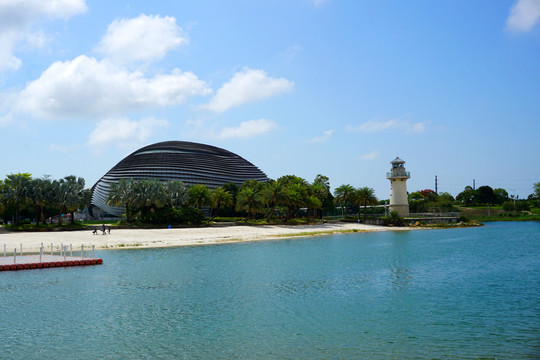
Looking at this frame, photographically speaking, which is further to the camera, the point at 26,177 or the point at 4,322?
the point at 26,177

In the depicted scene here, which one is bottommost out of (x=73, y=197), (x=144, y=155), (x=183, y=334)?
(x=183, y=334)

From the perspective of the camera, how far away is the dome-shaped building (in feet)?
333

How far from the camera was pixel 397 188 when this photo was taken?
89.4m

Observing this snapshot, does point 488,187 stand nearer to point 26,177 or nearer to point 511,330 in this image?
point 26,177

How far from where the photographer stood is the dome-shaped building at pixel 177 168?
101 metres

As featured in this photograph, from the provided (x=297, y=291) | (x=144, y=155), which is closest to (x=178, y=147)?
(x=144, y=155)

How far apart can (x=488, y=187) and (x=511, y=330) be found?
14722 centimetres

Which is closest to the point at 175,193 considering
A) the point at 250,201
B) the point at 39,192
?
the point at 250,201

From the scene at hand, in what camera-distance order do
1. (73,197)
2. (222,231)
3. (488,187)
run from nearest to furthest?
(222,231) → (73,197) → (488,187)

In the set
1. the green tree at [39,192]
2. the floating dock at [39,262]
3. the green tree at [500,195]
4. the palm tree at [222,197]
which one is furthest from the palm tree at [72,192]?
the green tree at [500,195]

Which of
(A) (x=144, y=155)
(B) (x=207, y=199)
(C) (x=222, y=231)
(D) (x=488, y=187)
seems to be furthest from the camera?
(D) (x=488, y=187)

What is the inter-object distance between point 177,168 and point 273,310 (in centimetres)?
8797

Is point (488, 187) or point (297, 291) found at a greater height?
point (488, 187)

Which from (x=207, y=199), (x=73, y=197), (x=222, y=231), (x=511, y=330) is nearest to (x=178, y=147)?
(x=207, y=199)
